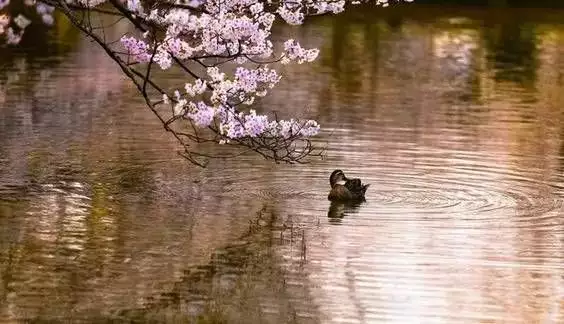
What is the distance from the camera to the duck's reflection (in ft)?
47.9

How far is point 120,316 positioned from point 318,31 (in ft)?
103

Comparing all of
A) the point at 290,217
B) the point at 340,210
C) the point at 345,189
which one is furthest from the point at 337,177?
the point at 290,217

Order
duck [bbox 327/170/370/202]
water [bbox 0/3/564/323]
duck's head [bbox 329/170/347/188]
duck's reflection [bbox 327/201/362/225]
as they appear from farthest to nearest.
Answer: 1. duck's head [bbox 329/170/347/188]
2. duck [bbox 327/170/370/202]
3. duck's reflection [bbox 327/201/362/225]
4. water [bbox 0/3/564/323]

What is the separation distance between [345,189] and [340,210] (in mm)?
245

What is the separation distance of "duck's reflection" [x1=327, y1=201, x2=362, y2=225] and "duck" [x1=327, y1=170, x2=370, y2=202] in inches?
1.8

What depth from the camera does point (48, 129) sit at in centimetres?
2011

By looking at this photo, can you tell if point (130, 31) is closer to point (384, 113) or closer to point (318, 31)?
point (318, 31)

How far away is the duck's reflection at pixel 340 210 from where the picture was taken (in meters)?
14.6

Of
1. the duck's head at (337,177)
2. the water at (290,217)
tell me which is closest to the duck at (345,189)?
the duck's head at (337,177)

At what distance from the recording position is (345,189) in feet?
49.7

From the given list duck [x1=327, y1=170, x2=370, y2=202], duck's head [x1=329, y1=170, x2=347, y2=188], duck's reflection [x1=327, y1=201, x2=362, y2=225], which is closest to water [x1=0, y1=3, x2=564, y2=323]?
duck's reflection [x1=327, y1=201, x2=362, y2=225]

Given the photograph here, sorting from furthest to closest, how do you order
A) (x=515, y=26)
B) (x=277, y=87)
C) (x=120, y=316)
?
(x=515, y=26) < (x=277, y=87) < (x=120, y=316)

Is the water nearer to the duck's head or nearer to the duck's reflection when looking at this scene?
the duck's reflection

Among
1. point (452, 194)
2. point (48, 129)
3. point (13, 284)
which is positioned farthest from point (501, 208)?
point (48, 129)
